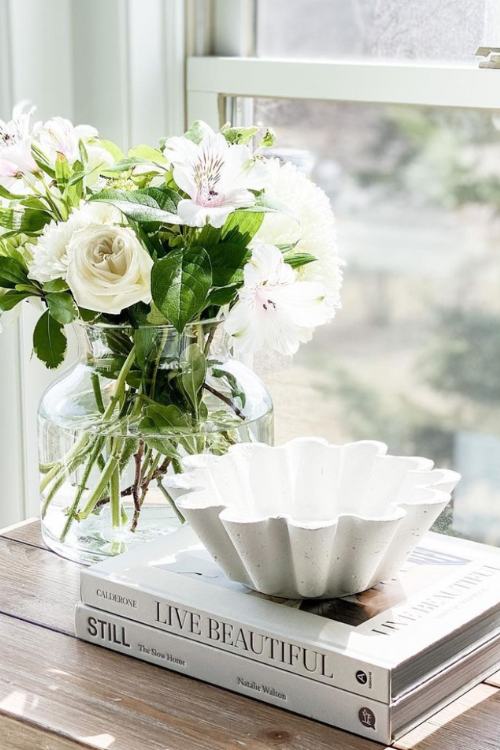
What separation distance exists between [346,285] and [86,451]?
2.22ft

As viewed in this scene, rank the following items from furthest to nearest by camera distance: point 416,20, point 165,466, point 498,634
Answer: point 416,20 → point 165,466 → point 498,634

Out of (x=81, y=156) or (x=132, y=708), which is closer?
(x=132, y=708)

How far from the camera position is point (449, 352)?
1616 mm

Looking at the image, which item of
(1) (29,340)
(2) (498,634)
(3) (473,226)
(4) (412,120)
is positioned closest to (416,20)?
(4) (412,120)

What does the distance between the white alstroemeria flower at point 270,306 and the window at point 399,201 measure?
509mm

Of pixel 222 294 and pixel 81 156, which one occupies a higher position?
pixel 81 156

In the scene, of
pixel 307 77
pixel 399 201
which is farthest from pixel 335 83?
pixel 399 201

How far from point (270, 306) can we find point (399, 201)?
2.11 feet

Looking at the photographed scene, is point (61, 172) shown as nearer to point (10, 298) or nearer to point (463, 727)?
point (10, 298)

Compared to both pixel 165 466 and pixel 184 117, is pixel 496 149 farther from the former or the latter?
pixel 165 466

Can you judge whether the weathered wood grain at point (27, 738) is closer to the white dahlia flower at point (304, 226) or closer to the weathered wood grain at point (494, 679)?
the weathered wood grain at point (494, 679)

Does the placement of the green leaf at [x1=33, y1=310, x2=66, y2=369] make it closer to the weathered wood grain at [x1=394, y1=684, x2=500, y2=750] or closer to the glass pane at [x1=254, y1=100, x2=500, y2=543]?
the weathered wood grain at [x1=394, y1=684, x2=500, y2=750]

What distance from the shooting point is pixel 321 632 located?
0.87 metres

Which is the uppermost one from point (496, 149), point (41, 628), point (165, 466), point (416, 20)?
point (416, 20)
